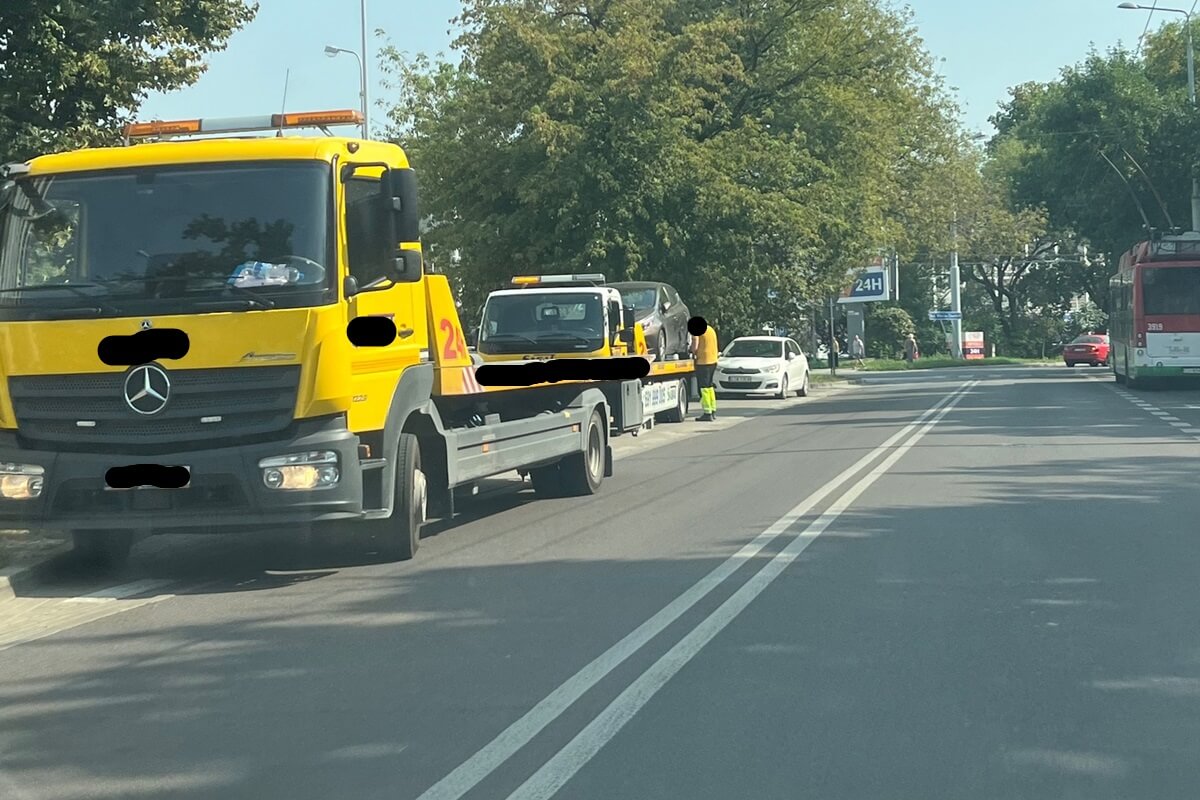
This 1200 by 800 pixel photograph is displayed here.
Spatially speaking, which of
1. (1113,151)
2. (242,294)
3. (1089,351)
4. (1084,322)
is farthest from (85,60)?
(1084,322)

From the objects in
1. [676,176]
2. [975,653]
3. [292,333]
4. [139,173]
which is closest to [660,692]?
[975,653]

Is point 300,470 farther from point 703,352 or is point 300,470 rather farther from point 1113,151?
point 1113,151

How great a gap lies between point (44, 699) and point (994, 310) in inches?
3772

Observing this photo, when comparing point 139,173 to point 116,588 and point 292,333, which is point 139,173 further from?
point 116,588

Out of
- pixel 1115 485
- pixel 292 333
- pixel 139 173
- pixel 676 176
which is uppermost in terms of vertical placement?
pixel 676 176

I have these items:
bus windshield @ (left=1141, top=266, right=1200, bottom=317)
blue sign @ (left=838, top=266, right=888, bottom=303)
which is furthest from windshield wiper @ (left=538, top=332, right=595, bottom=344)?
blue sign @ (left=838, top=266, right=888, bottom=303)

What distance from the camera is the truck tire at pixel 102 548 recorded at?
33.1 ft

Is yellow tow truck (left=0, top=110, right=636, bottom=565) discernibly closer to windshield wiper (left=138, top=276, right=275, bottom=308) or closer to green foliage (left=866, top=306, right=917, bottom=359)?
windshield wiper (left=138, top=276, right=275, bottom=308)

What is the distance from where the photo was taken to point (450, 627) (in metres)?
7.84

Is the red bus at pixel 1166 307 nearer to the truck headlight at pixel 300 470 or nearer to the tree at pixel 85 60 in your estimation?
the tree at pixel 85 60

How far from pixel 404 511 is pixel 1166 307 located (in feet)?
85.4

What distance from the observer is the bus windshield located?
3181 centimetres

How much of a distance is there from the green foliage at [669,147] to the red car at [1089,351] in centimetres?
2319

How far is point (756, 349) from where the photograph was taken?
37.2 m
